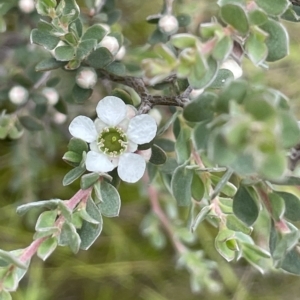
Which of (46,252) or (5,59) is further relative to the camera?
(5,59)

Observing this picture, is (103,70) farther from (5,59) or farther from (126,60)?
(5,59)

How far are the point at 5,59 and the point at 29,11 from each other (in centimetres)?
28

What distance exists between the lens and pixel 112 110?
2.00 ft

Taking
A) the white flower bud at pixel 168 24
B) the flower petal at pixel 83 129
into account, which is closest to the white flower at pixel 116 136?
the flower petal at pixel 83 129

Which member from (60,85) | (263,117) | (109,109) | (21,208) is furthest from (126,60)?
(263,117)

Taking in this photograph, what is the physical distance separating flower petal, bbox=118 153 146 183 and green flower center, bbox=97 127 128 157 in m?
0.02

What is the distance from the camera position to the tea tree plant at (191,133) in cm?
39

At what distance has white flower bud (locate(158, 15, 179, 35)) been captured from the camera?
828 mm

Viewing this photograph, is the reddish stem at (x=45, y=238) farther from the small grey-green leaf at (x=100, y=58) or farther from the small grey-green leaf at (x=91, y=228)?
the small grey-green leaf at (x=100, y=58)

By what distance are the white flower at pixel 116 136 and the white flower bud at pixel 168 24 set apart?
10.3 inches

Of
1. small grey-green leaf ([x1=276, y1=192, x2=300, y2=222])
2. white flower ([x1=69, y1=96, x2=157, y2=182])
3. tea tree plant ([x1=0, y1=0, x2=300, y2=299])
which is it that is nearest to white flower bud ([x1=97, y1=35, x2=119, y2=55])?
tea tree plant ([x1=0, y1=0, x2=300, y2=299])

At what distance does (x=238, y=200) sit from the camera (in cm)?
52

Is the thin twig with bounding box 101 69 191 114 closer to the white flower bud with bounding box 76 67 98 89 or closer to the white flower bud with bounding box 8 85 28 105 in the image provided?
the white flower bud with bounding box 76 67 98 89

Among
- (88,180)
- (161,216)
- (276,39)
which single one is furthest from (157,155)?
(161,216)
